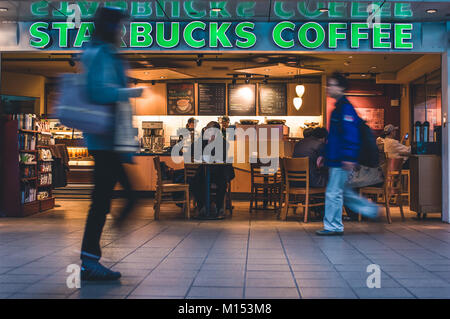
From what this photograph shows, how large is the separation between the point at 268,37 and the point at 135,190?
4.22 metres

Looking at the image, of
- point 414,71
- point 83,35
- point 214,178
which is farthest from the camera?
point 414,71

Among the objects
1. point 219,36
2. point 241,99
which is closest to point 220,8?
point 219,36

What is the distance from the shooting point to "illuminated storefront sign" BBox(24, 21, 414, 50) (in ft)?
21.7

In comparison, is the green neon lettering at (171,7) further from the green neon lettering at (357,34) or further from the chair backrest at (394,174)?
the chair backrest at (394,174)

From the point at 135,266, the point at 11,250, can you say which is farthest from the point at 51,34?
the point at 135,266

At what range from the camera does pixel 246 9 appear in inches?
247

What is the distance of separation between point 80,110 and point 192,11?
12.8ft

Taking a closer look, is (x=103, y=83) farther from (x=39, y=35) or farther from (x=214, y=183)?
(x=39, y=35)

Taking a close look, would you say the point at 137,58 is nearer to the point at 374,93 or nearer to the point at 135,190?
the point at 374,93

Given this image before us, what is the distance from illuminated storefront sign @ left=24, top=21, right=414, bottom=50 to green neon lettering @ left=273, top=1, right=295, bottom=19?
0.52 feet

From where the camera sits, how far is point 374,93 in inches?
464

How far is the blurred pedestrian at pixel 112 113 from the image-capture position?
2.89m

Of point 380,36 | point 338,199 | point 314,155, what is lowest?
point 338,199

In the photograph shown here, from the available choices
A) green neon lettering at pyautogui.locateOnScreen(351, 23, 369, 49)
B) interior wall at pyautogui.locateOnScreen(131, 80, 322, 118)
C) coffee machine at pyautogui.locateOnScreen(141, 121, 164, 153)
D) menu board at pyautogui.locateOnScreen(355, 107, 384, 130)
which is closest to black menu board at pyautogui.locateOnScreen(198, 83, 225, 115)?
interior wall at pyautogui.locateOnScreen(131, 80, 322, 118)
